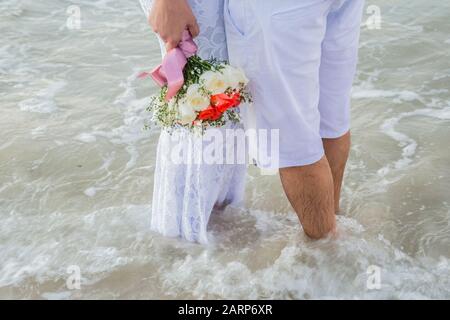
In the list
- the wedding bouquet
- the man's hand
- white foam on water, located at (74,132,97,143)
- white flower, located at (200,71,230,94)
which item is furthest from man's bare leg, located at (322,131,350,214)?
white foam on water, located at (74,132,97,143)

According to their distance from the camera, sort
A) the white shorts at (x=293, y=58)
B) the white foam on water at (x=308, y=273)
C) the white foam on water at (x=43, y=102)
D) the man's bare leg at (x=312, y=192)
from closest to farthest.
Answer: the white shorts at (x=293, y=58)
the man's bare leg at (x=312, y=192)
the white foam on water at (x=308, y=273)
the white foam on water at (x=43, y=102)

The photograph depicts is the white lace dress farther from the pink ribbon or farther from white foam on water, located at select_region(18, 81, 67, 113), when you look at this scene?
white foam on water, located at select_region(18, 81, 67, 113)

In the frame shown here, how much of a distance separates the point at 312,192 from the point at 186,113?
1.97ft

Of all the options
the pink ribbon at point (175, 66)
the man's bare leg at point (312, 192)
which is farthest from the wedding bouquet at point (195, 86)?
the man's bare leg at point (312, 192)

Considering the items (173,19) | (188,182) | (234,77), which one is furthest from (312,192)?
(173,19)

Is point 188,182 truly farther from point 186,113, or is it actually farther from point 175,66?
point 175,66

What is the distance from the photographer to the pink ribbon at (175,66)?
6.33 feet

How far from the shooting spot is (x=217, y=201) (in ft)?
8.65

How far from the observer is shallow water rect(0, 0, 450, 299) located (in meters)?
2.38

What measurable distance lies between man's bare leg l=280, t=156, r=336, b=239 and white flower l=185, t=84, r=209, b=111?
44 cm

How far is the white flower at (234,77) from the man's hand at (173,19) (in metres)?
0.17

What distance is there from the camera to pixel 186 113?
1950 mm

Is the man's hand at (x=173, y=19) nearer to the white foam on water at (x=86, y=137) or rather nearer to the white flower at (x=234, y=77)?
the white flower at (x=234, y=77)
